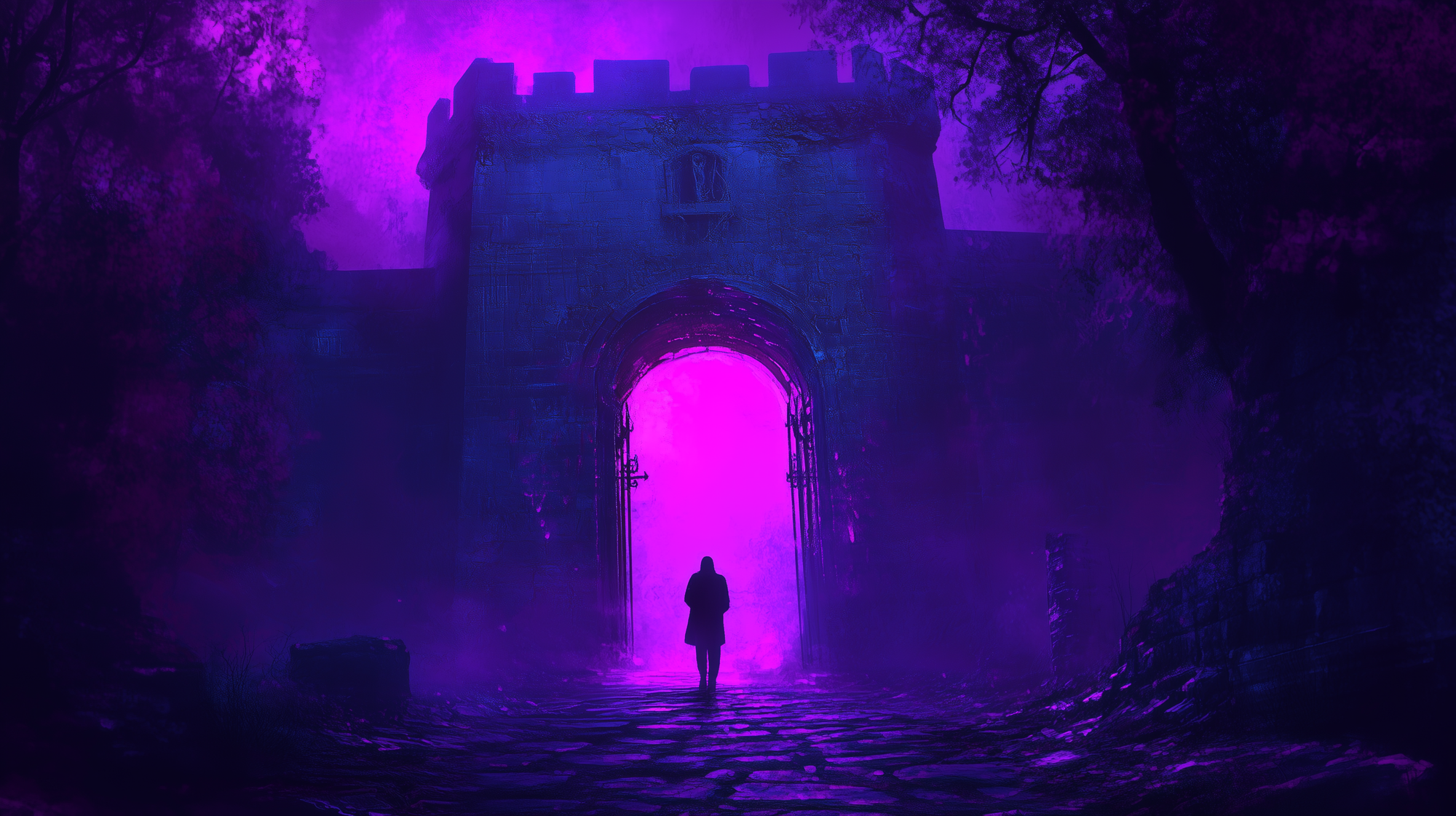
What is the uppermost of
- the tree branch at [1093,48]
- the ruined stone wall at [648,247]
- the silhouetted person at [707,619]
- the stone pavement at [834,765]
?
the ruined stone wall at [648,247]

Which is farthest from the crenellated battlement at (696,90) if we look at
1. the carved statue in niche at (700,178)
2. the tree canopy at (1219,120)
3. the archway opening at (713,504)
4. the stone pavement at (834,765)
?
the archway opening at (713,504)

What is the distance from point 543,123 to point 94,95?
722 centimetres

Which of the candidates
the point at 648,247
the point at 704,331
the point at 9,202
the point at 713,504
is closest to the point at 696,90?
the point at 648,247

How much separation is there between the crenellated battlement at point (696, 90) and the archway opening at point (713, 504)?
22.4 meters

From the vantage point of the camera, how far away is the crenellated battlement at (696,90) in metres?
13.3

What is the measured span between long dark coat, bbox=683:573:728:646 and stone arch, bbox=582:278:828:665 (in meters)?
2.80

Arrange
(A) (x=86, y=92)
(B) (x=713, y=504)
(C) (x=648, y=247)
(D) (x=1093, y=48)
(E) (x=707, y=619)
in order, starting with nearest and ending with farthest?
(D) (x=1093, y=48) < (A) (x=86, y=92) < (E) (x=707, y=619) < (C) (x=648, y=247) < (B) (x=713, y=504)

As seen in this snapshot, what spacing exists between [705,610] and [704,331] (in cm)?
635

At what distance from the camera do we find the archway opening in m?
36.5

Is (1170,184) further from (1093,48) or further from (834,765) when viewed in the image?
(834,765)

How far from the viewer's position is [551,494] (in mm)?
12023

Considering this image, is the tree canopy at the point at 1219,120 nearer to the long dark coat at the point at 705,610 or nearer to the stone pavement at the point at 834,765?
the stone pavement at the point at 834,765

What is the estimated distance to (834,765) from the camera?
5.14m

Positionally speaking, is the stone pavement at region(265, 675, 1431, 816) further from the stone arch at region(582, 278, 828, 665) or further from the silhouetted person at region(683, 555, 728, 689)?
the stone arch at region(582, 278, 828, 665)
